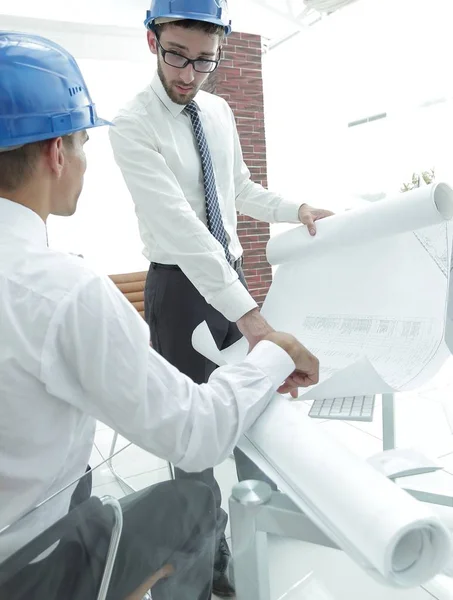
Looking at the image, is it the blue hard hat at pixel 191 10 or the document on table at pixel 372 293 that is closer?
the document on table at pixel 372 293

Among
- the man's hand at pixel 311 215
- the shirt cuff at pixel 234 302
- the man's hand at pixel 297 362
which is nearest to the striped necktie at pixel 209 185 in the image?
the man's hand at pixel 311 215

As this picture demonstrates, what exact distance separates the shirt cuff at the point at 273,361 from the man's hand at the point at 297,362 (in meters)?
0.02

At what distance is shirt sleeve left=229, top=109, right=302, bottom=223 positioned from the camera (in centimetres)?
159

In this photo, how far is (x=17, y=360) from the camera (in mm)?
667

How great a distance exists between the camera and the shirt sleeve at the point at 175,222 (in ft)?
4.08

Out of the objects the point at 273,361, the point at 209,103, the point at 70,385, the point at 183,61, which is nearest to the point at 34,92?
the point at 70,385

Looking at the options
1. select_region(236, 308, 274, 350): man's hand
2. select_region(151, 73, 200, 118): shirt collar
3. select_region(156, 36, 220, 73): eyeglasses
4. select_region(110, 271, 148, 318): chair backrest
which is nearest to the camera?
select_region(236, 308, 274, 350): man's hand

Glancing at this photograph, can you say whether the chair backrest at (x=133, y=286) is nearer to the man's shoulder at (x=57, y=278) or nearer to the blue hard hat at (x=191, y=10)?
the blue hard hat at (x=191, y=10)

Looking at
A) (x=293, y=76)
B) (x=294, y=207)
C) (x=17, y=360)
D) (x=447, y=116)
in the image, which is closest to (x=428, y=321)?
(x=294, y=207)

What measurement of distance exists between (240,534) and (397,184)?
19.1ft

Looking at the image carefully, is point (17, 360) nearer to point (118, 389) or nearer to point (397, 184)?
point (118, 389)

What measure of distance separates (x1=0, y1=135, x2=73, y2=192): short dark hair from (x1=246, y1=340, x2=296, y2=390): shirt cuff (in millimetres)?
434

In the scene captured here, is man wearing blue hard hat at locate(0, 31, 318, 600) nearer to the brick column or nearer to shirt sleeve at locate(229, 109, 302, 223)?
shirt sleeve at locate(229, 109, 302, 223)

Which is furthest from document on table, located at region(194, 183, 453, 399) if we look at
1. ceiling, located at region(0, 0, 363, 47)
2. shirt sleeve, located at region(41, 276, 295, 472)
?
ceiling, located at region(0, 0, 363, 47)
